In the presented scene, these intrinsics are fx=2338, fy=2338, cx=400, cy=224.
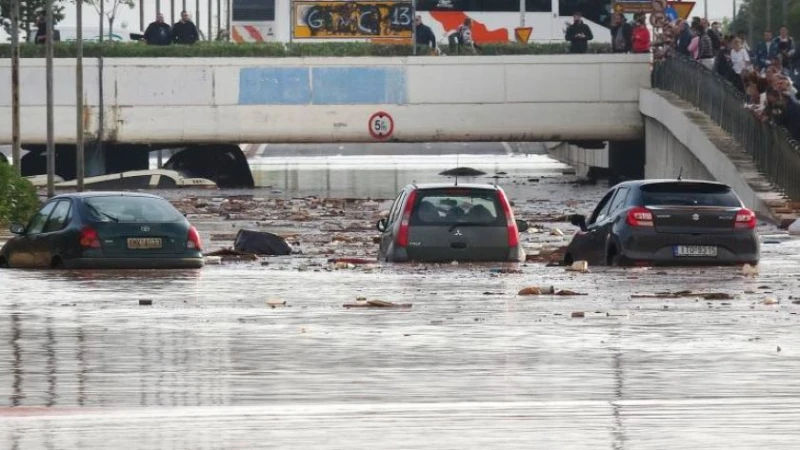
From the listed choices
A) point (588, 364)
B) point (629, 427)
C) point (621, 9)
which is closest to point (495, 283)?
point (588, 364)

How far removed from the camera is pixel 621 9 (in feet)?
249

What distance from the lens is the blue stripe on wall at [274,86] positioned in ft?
230

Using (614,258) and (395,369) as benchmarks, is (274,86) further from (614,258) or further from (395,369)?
(395,369)

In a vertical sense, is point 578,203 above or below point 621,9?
below

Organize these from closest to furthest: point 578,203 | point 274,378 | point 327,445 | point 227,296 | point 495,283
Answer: point 327,445
point 274,378
point 227,296
point 495,283
point 578,203

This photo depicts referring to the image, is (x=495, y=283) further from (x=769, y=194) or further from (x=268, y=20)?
(x=268, y=20)

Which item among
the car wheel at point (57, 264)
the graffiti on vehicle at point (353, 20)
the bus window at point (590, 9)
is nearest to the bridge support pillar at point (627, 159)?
the bus window at point (590, 9)

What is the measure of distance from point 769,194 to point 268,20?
39676mm

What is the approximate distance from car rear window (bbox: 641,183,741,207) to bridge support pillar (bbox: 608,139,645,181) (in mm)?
46951

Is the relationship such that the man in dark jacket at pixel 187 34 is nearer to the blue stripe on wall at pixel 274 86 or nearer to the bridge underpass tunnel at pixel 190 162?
the blue stripe on wall at pixel 274 86

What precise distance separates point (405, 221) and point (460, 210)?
72 centimetres

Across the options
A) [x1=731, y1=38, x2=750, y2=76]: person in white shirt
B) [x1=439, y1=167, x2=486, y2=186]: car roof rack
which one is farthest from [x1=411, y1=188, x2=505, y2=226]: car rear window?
[x1=439, y1=167, x2=486, y2=186]: car roof rack

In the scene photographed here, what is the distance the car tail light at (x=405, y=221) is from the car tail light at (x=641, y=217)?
277 cm

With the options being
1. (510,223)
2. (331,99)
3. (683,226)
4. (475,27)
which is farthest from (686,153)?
(683,226)
